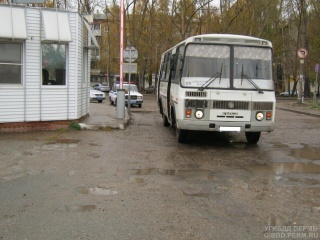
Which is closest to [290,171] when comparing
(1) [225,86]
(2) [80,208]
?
(1) [225,86]

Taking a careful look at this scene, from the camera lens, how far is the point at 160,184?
22.6 ft

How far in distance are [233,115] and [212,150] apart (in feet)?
3.47

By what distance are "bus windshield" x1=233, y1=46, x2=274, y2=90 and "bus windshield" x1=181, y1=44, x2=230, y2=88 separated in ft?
0.84

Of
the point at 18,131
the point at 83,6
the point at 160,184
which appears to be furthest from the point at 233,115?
the point at 83,6

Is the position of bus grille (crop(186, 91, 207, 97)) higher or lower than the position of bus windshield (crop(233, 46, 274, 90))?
lower

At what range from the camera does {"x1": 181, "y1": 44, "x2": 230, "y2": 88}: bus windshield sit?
10219 mm

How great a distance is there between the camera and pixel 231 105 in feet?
33.2

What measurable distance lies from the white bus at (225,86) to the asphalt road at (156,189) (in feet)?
2.56

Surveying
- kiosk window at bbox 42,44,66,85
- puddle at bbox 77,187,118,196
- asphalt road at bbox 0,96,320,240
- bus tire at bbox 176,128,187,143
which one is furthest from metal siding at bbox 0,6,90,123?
puddle at bbox 77,187,118,196

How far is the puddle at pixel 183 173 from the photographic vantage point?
751 cm

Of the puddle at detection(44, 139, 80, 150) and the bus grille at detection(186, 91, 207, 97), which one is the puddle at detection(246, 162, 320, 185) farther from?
the puddle at detection(44, 139, 80, 150)

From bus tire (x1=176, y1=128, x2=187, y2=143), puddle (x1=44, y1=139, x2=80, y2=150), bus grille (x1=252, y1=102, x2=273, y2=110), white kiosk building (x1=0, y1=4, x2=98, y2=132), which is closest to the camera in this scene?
bus grille (x1=252, y1=102, x2=273, y2=110)

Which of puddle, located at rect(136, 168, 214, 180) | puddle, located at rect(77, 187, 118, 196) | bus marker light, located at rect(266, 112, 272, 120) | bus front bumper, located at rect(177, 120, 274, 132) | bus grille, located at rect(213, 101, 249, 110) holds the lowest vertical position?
puddle, located at rect(136, 168, 214, 180)

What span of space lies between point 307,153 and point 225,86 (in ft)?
8.84
